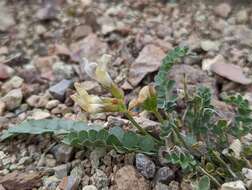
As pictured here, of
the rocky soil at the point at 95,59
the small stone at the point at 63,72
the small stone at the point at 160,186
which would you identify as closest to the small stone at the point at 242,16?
the rocky soil at the point at 95,59

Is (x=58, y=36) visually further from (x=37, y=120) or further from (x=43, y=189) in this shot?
(x=43, y=189)

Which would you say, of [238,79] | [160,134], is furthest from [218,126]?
Answer: [238,79]

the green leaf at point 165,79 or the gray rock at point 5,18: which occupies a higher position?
the green leaf at point 165,79

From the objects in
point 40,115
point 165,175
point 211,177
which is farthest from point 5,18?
point 211,177

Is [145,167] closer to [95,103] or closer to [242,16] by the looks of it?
[95,103]

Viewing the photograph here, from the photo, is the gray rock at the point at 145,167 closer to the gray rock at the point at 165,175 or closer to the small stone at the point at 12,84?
the gray rock at the point at 165,175

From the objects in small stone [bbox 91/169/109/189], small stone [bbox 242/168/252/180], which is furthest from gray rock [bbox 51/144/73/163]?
small stone [bbox 242/168/252/180]
